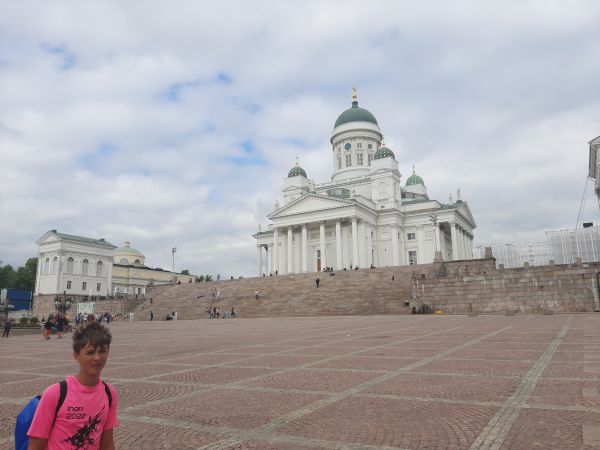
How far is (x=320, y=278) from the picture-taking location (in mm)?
47406

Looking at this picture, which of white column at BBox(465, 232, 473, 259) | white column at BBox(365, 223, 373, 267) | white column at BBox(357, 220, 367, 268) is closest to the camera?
white column at BBox(357, 220, 367, 268)

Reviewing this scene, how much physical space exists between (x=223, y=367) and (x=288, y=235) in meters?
56.5

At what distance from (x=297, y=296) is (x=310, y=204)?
2563cm

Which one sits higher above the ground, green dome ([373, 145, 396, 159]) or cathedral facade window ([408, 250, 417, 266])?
green dome ([373, 145, 396, 159])

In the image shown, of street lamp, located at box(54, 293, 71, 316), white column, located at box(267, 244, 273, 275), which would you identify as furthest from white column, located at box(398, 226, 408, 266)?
street lamp, located at box(54, 293, 71, 316)

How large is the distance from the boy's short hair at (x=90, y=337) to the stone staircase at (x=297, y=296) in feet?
113

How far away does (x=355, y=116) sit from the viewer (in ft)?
263

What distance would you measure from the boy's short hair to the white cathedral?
58909 millimetres

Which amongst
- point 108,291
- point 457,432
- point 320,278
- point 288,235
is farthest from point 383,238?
point 457,432

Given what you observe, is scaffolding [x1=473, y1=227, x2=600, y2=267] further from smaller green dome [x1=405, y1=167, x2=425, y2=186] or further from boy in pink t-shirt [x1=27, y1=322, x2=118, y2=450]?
boy in pink t-shirt [x1=27, y1=322, x2=118, y2=450]

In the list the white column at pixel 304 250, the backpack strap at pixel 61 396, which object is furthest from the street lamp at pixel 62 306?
the backpack strap at pixel 61 396

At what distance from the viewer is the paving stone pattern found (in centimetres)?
479

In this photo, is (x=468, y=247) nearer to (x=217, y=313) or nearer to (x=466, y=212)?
(x=466, y=212)

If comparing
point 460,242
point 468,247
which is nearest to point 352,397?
point 460,242
